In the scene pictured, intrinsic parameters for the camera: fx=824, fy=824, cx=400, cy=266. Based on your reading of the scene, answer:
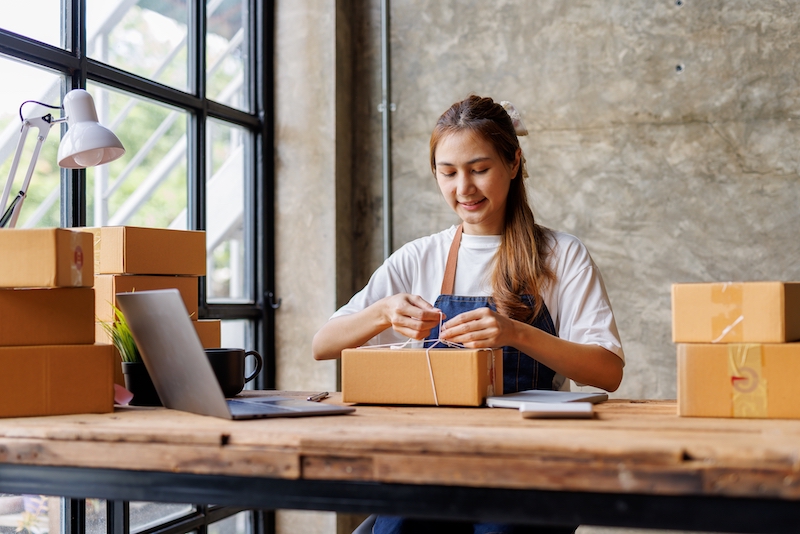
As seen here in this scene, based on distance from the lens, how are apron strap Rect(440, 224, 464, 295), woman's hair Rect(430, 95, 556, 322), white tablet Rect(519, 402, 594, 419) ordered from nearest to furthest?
1. white tablet Rect(519, 402, 594, 419)
2. woman's hair Rect(430, 95, 556, 322)
3. apron strap Rect(440, 224, 464, 295)

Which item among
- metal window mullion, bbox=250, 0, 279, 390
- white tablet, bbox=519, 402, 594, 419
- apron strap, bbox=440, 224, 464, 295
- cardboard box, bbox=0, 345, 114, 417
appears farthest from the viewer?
metal window mullion, bbox=250, 0, 279, 390

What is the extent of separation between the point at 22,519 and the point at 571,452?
6.60 ft

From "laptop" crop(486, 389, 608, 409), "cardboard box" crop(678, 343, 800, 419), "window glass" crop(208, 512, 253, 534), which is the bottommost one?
"window glass" crop(208, 512, 253, 534)

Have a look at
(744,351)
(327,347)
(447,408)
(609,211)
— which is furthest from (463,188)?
(609,211)

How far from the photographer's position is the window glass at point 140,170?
2.80 m

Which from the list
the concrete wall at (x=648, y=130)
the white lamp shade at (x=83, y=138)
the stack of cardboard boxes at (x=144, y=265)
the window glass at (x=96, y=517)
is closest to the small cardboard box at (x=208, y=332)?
the stack of cardboard boxes at (x=144, y=265)

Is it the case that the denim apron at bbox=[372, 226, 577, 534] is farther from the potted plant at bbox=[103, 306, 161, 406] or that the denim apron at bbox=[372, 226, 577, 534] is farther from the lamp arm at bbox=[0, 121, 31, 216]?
the lamp arm at bbox=[0, 121, 31, 216]

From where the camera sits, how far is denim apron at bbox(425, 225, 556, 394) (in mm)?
2049

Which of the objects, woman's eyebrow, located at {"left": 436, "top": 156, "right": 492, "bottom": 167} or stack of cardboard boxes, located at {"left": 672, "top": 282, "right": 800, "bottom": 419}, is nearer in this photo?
stack of cardboard boxes, located at {"left": 672, "top": 282, "right": 800, "bottom": 419}

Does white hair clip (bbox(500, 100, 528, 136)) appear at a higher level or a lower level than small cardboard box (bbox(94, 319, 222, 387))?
higher

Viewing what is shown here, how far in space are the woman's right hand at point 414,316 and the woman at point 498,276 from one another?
3 centimetres

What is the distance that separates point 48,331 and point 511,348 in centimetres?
108

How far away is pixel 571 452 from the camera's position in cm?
101

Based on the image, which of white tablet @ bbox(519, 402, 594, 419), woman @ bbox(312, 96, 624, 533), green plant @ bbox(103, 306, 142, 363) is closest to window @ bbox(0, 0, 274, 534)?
green plant @ bbox(103, 306, 142, 363)
